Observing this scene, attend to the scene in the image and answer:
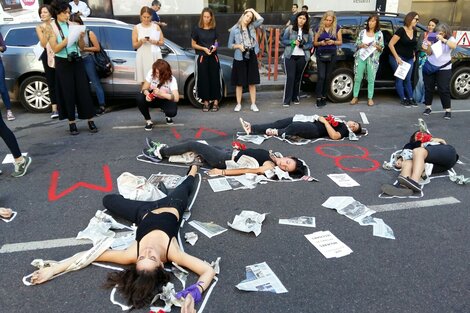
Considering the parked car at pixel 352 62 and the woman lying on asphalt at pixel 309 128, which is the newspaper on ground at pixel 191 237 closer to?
the woman lying on asphalt at pixel 309 128

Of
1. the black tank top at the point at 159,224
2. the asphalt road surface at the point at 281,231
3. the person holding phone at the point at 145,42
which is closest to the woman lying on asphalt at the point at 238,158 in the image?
the asphalt road surface at the point at 281,231

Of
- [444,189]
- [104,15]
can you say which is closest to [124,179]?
[444,189]

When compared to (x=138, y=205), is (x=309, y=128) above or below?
above

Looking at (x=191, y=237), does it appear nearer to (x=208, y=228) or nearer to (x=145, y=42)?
(x=208, y=228)

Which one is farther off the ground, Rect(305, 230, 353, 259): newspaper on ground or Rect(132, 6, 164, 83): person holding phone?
Rect(132, 6, 164, 83): person holding phone

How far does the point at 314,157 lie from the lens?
5.83 m

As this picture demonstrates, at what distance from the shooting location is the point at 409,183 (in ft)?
15.3

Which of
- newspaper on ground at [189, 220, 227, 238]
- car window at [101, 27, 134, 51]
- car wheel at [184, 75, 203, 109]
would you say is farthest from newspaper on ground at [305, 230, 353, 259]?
car window at [101, 27, 134, 51]

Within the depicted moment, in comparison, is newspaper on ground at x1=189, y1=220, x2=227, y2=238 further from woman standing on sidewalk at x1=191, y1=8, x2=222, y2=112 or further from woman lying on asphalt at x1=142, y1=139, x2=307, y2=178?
woman standing on sidewalk at x1=191, y1=8, x2=222, y2=112

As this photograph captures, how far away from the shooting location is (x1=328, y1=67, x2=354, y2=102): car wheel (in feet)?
29.1

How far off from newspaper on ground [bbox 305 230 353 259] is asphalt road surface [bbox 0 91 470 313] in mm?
65

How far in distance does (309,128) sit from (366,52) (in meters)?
2.97

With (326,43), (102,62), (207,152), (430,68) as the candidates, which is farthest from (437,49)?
(102,62)

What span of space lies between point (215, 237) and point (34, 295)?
1.55 meters
